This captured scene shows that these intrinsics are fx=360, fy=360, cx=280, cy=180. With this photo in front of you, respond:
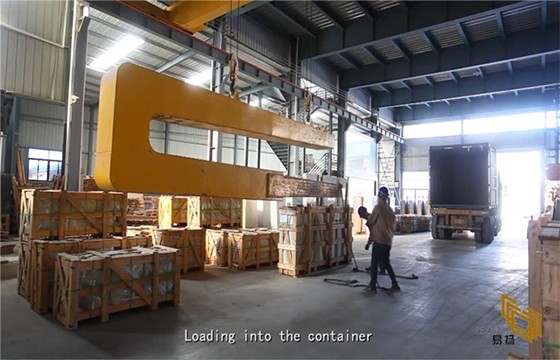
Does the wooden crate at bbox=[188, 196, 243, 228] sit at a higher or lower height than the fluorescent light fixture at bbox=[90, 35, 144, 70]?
lower

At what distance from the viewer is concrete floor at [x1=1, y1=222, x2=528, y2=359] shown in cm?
429

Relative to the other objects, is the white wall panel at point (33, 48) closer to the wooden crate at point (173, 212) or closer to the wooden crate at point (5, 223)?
the wooden crate at point (5, 223)

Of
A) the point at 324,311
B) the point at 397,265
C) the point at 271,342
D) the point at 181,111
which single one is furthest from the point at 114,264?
the point at 397,265

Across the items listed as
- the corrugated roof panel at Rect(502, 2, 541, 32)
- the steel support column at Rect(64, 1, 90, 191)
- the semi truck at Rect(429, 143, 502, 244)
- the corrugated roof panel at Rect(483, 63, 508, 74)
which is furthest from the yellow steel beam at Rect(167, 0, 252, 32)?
the corrugated roof panel at Rect(483, 63, 508, 74)

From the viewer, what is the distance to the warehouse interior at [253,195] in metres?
2.76

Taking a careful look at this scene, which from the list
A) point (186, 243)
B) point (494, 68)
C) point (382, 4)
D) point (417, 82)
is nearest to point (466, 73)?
point (494, 68)

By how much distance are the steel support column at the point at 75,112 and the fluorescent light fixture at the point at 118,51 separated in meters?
5.34

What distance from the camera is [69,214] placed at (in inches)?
255

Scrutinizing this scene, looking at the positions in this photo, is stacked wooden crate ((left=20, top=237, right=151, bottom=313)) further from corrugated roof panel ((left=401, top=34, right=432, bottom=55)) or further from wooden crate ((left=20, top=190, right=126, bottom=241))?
corrugated roof panel ((left=401, top=34, right=432, bottom=55))

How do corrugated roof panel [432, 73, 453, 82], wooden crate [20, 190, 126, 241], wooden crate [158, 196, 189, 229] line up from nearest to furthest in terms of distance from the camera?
wooden crate [20, 190, 126, 241], wooden crate [158, 196, 189, 229], corrugated roof panel [432, 73, 453, 82]

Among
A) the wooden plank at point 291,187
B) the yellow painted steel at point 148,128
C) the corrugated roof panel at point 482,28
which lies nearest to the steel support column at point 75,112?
the wooden plank at point 291,187

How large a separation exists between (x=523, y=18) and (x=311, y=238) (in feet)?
39.0

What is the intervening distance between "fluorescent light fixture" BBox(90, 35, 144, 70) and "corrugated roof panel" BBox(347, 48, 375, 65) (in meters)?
9.46

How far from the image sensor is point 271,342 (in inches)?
179
